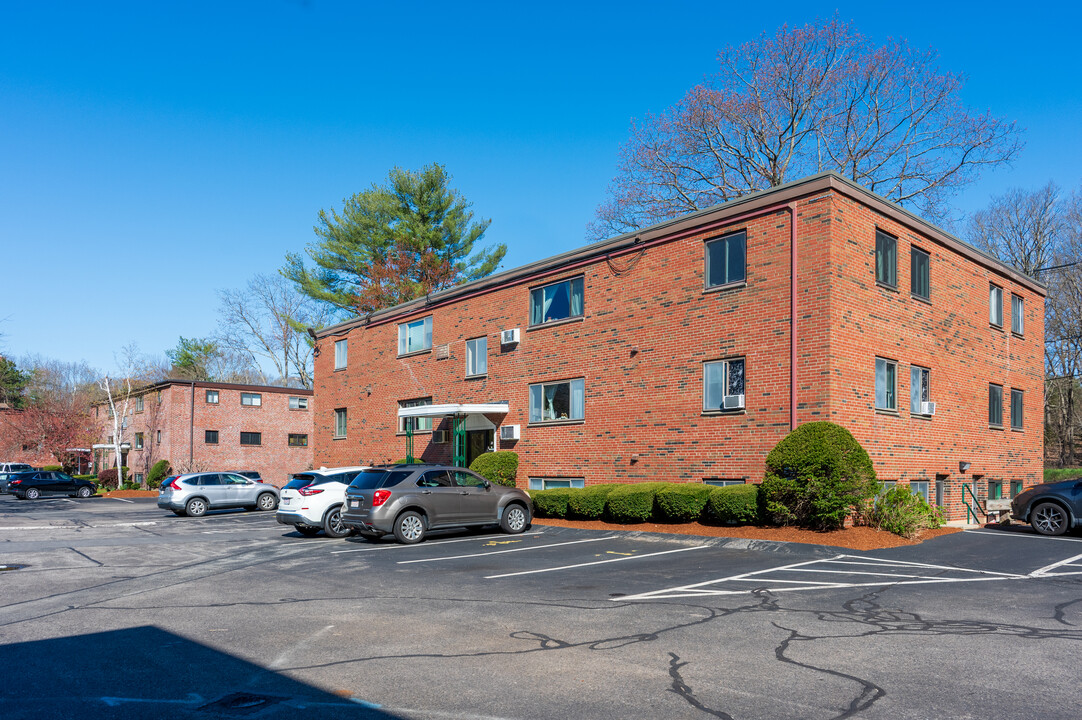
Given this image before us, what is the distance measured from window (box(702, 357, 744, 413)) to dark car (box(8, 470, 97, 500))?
3693 cm

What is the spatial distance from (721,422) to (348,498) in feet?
28.5

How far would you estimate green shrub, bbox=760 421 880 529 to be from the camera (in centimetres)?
1597

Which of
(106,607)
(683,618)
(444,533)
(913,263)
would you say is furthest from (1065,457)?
(106,607)

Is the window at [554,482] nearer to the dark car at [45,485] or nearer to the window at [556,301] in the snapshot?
the window at [556,301]

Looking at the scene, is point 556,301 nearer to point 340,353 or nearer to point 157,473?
point 340,353

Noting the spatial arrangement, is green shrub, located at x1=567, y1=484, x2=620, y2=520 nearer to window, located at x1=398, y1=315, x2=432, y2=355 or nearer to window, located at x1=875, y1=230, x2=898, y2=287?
window, located at x1=875, y1=230, x2=898, y2=287

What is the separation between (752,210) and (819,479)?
21.8 ft

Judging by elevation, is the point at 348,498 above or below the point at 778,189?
below

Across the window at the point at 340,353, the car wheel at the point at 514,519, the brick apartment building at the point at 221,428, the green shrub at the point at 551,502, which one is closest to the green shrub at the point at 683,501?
the green shrub at the point at 551,502

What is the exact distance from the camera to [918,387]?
2016 cm

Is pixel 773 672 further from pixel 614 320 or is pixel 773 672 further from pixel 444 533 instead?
pixel 614 320

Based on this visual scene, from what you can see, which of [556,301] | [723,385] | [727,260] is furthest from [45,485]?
[727,260]

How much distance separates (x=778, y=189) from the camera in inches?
730

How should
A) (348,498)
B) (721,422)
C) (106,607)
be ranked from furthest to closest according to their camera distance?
(721,422) < (348,498) < (106,607)
